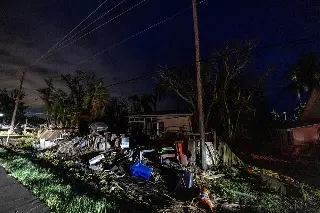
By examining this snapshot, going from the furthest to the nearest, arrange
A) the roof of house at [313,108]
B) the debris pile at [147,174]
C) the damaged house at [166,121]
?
the damaged house at [166,121] → the roof of house at [313,108] → the debris pile at [147,174]

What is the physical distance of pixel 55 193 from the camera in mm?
11500

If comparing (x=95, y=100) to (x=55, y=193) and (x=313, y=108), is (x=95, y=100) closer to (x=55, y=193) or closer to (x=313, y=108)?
(x=313, y=108)

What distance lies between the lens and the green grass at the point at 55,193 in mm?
9789

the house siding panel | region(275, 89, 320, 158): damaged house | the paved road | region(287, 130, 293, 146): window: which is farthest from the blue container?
region(287, 130, 293, 146): window

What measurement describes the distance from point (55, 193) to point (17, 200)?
1.58 metres

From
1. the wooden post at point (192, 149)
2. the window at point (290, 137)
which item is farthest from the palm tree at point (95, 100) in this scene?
the wooden post at point (192, 149)

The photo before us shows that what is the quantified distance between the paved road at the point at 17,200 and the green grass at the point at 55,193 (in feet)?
0.88

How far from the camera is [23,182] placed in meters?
14.0

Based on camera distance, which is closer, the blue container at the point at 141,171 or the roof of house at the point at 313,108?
the blue container at the point at 141,171

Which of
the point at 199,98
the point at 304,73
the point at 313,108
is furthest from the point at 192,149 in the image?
the point at 304,73

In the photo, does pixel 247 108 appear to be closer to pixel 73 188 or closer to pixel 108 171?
pixel 108 171

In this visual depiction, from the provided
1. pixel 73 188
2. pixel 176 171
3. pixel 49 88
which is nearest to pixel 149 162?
pixel 176 171

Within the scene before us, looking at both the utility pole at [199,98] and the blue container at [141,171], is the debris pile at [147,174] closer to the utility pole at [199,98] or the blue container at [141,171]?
the blue container at [141,171]

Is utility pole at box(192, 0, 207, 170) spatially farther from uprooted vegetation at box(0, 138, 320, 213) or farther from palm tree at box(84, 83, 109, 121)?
palm tree at box(84, 83, 109, 121)
